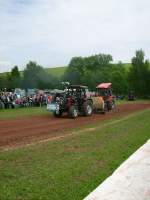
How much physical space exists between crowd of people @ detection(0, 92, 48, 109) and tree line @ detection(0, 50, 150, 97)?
3542 centimetres

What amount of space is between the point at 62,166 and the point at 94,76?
78.2 m

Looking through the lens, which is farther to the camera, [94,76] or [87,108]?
[94,76]

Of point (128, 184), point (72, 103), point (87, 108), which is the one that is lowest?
point (128, 184)

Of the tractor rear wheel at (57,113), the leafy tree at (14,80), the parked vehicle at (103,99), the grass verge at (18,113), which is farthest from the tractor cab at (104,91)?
the leafy tree at (14,80)

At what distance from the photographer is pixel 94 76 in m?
86.9

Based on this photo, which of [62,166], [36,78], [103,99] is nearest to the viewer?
[62,166]

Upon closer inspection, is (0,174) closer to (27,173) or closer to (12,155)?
(27,173)

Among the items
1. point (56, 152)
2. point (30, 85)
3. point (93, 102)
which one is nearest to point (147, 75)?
point (30, 85)

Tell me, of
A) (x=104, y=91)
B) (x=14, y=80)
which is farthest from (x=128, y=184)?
(x=14, y=80)

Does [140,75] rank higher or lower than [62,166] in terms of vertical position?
higher

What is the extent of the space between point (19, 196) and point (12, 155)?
144 inches

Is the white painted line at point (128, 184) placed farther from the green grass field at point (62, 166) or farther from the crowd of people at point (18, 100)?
the crowd of people at point (18, 100)

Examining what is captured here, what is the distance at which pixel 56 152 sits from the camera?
10.8 meters

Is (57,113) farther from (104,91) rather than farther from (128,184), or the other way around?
(128,184)
